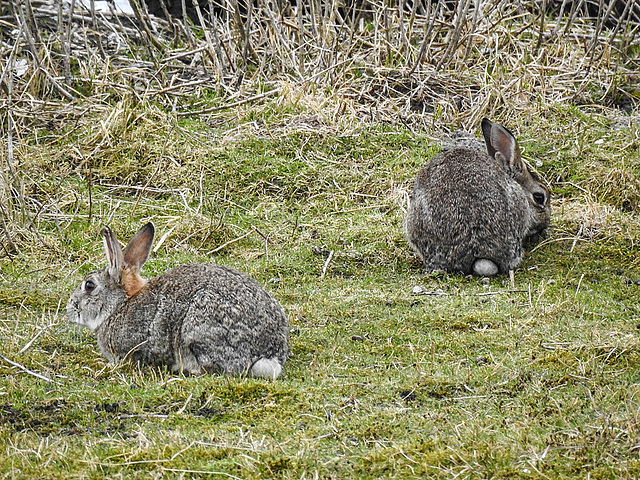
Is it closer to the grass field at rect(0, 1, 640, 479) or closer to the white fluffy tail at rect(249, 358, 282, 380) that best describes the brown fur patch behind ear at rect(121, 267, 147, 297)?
the grass field at rect(0, 1, 640, 479)

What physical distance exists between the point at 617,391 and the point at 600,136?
Answer: 640cm

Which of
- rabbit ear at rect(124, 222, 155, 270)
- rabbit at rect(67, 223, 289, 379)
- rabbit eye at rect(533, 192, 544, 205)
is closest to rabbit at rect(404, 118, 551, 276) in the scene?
rabbit eye at rect(533, 192, 544, 205)

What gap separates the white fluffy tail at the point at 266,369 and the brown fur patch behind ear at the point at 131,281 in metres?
1.18

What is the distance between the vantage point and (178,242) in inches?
350

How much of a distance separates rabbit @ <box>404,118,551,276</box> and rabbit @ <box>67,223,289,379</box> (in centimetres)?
255

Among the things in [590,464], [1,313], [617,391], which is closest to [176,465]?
[590,464]

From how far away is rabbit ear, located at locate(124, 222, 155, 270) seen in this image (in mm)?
6508

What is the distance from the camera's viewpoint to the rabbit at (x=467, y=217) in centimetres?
810

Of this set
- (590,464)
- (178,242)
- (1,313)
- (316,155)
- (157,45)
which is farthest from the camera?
(157,45)

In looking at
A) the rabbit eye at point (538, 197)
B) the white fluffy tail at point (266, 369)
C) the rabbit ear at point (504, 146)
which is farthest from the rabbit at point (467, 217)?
the white fluffy tail at point (266, 369)

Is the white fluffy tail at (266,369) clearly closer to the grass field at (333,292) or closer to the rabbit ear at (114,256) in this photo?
the grass field at (333,292)

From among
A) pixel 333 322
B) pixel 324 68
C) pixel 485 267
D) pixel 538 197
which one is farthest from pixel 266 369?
pixel 324 68

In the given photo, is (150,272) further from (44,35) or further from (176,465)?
(44,35)

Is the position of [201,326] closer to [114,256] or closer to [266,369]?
[266,369]
